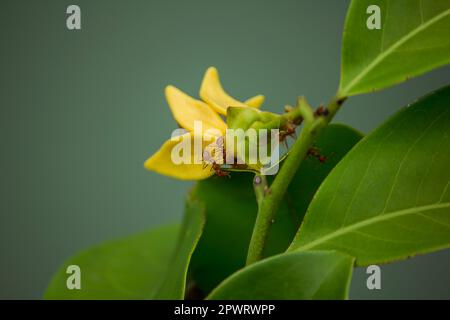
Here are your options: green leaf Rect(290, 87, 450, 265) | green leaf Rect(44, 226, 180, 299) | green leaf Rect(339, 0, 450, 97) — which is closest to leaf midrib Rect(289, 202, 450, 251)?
green leaf Rect(290, 87, 450, 265)

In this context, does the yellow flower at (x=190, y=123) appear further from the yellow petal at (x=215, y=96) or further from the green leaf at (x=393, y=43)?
the green leaf at (x=393, y=43)

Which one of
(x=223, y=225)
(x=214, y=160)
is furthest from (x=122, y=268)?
(x=214, y=160)

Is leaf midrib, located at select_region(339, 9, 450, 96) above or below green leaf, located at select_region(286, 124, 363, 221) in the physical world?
above

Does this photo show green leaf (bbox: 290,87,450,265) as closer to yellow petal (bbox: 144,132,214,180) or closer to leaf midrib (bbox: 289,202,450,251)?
leaf midrib (bbox: 289,202,450,251)

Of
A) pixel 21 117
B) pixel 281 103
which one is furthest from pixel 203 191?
pixel 21 117

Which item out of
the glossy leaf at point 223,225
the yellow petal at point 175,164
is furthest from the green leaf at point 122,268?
the yellow petal at point 175,164

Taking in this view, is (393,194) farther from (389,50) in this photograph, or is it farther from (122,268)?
(122,268)
